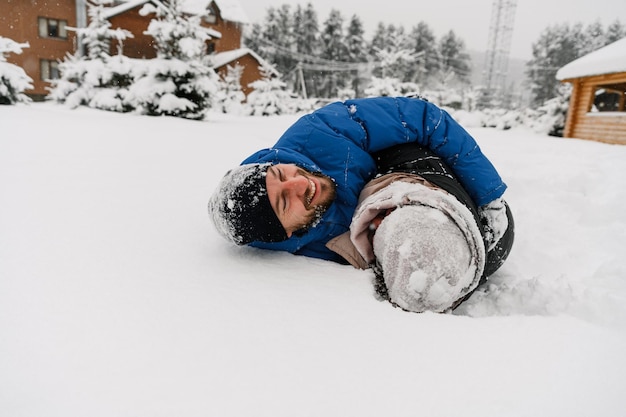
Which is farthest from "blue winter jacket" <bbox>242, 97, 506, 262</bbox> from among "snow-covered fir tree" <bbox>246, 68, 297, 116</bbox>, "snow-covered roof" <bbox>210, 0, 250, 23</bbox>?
"snow-covered roof" <bbox>210, 0, 250, 23</bbox>

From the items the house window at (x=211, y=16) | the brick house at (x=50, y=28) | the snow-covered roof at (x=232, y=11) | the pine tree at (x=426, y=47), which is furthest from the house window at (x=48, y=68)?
the pine tree at (x=426, y=47)

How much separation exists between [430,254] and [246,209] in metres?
0.58

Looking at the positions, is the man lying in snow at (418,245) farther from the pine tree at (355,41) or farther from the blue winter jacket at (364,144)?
the pine tree at (355,41)

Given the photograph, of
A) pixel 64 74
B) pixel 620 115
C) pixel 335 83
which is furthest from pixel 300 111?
pixel 335 83

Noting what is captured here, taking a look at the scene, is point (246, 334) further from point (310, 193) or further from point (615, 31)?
point (615, 31)

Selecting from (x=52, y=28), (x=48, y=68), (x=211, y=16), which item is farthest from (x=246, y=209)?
(x=211, y=16)

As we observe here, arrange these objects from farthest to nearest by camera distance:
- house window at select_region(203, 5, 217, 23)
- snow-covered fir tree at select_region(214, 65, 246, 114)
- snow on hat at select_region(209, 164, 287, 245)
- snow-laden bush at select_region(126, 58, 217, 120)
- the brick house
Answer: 1. house window at select_region(203, 5, 217, 23)
2. the brick house
3. snow-covered fir tree at select_region(214, 65, 246, 114)
4. snow-laden bush at select_region(126, 58, 217, 120)
5. snow on hat at select_region(209, 164, 287, 245)

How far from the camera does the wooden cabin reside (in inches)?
309

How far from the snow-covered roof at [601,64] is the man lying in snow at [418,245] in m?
8.92

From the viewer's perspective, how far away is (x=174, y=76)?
27.2 feet

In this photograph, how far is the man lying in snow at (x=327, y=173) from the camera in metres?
1.25

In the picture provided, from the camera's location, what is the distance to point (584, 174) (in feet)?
10.9

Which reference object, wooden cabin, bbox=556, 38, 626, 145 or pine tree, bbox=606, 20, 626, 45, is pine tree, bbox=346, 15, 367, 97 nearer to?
pine tree, bbox=606, 20, 626, 45

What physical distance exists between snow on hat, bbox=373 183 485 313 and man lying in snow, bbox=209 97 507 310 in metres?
0.30
